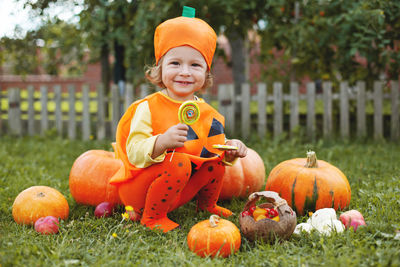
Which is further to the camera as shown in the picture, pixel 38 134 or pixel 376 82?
pixel 38 134

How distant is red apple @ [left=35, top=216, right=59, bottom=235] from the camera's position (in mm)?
2414

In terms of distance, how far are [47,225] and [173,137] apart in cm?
96

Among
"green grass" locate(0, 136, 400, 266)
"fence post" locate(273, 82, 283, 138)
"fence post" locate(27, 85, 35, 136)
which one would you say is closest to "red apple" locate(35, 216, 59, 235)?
"green grass" locate(0, 136, 400, 266)

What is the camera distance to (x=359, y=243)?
2.10 m

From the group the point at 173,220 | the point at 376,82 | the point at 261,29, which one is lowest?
the point at 173,220

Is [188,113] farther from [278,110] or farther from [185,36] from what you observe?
[278,110]

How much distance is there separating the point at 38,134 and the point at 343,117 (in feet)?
17.0

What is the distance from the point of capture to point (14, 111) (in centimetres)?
721

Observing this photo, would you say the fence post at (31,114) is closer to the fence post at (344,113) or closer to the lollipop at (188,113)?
the fence post at (344,113)

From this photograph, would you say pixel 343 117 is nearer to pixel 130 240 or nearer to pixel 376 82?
pixel 376 82

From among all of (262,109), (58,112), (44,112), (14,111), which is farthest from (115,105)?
(262,109)

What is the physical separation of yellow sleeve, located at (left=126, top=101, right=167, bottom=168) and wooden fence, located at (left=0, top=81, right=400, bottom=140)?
12.1ft

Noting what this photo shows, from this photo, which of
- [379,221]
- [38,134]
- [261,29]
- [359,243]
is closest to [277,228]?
[359,243]

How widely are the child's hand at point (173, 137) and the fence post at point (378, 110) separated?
4.33 m
